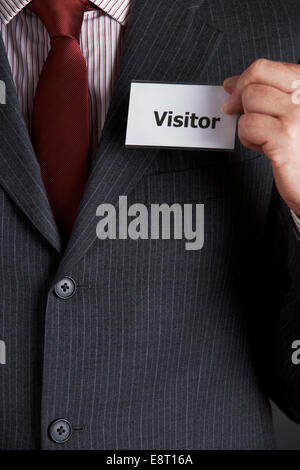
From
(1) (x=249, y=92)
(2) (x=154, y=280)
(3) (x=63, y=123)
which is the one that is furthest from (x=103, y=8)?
(2) (x=154, y=280)

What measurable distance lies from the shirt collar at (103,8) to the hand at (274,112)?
0.28 metres

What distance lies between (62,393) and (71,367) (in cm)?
4

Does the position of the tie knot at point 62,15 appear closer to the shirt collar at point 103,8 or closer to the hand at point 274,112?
the shirt collar at point 103,8

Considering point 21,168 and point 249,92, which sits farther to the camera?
point 21,168

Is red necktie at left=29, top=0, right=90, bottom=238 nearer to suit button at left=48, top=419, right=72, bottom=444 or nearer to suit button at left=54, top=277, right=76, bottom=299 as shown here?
suit button at left=54, top=277, right=76, bottom=299

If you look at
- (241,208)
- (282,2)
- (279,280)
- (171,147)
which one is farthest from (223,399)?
(282,2)

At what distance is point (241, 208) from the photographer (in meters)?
1.01

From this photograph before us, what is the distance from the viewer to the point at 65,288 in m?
0.92

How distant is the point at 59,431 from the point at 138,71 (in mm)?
576

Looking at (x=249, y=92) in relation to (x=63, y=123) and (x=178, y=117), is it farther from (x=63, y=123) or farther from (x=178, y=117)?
(x=63, y=123)

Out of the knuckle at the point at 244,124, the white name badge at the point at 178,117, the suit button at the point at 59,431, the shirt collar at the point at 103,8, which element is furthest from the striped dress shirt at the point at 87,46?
the suit button at the point at 59,431

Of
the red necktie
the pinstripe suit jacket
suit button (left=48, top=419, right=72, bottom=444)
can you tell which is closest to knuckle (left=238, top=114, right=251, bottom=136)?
the pinstripe suit jacket

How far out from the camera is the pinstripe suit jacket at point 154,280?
3.06 ft
